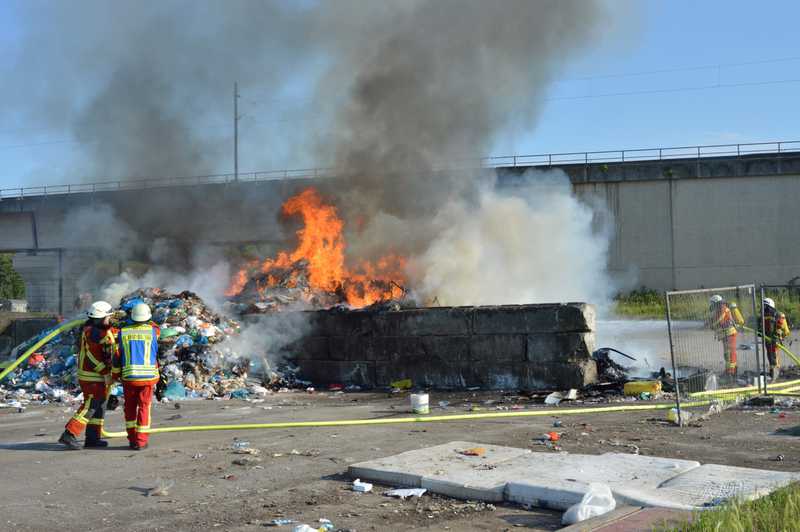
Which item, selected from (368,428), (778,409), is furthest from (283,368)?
(778,409)

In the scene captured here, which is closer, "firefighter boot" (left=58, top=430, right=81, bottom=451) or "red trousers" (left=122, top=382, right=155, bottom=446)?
"red trousers" (left=122, top=382, right=155, bottom=446)

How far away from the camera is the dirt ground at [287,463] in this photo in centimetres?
547

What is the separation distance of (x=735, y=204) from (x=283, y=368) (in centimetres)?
2099

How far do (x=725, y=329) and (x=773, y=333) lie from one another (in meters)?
2.67

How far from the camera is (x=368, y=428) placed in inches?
360

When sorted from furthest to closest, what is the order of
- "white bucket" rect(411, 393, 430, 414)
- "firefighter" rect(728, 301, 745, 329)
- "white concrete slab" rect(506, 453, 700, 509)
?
"firefighter" rect(728, 301, 745, 329), "white bucket" rect(411, 393, 430, 414), "white concrete slab" rect(506, 453, 700, 509)

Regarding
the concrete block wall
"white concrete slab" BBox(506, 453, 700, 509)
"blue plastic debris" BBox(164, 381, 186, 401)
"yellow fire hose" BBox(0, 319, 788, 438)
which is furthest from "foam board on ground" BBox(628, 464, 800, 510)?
"blue plastic debris" BBox(164, 381, 186, 401)

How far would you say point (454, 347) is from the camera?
1303 centimetres

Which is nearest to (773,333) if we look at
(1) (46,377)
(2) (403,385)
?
(2) (403,385)

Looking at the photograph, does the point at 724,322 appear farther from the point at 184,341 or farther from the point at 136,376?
the point at 184,341

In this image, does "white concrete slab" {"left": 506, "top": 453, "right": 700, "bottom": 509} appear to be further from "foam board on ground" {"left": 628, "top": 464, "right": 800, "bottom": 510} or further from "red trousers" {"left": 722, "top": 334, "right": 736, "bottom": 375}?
"red trousers" {"left": 722, "top": 334, "right": 736, "bottom": 375}

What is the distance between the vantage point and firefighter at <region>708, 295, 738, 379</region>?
10.7 metres

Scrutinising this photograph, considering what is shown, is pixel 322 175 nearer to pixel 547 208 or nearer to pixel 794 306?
pixel 547 208

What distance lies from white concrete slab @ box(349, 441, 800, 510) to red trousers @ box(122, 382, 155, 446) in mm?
2516
